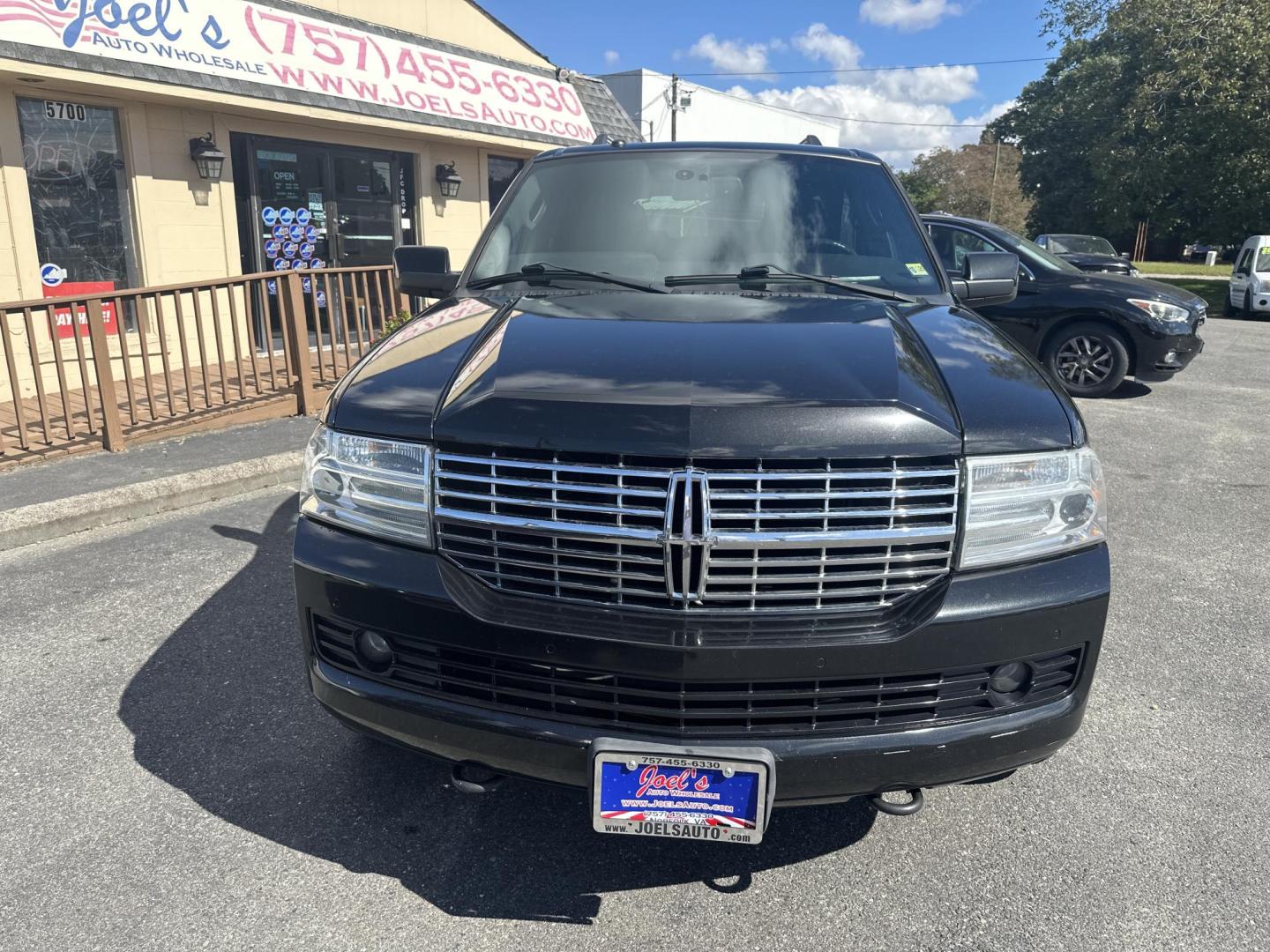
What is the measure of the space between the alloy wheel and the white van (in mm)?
13907

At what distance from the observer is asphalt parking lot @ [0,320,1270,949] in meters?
2.32

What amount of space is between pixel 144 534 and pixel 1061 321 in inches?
343

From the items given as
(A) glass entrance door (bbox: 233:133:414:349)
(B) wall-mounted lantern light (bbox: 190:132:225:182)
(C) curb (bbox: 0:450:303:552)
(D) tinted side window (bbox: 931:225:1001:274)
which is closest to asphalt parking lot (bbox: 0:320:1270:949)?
(C) curb (bbox: 0:450:303:552)

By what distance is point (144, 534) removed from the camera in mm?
5285

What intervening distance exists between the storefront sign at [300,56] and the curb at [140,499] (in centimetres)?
448

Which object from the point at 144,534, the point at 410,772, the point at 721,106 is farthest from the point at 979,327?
the point at 721,106

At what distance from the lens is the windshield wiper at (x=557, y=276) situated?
10.5 ft

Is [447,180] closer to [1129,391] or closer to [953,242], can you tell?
[953,242]

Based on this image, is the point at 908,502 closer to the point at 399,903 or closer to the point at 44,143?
the point at 399,903

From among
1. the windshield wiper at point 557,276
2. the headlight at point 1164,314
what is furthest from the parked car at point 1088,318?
the windshield wiper at point 557,276

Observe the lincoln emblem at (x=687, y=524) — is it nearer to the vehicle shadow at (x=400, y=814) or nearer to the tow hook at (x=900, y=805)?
the vehicle shadow at (x=400, y=814)

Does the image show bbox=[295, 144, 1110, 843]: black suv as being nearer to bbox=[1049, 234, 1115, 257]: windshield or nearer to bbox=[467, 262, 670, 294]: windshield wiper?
bbox=[467, 262, 670, 294]: windshield wiper

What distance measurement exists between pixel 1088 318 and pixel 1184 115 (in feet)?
65.2

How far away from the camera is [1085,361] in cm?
984
